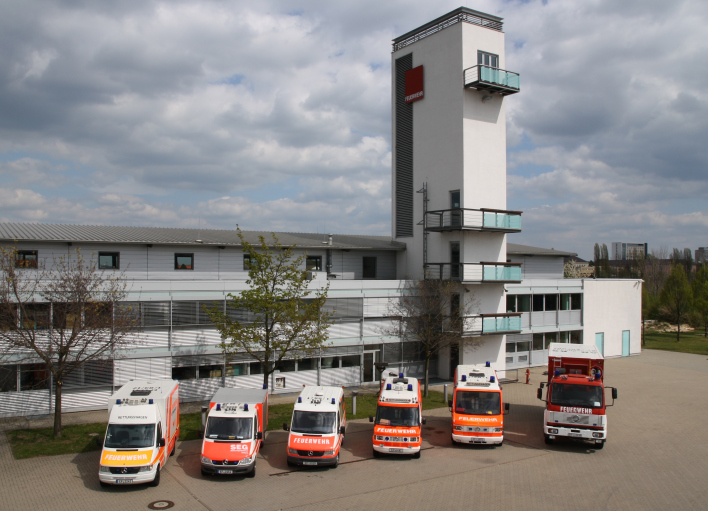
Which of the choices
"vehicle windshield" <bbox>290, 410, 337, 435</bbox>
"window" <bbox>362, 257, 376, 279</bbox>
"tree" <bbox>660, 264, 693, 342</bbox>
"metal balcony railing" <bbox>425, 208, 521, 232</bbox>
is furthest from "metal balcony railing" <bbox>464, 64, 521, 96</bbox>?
"tree" <bbox>660, 264, 693, 342</bbox>

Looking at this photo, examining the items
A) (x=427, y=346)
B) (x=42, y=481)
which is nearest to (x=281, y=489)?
(x=42, y=481)

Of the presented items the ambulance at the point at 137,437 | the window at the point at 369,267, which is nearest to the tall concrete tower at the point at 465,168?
the window at the point at 369,267

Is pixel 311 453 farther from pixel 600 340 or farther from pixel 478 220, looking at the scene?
pixel 600 340

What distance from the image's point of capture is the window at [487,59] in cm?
3016

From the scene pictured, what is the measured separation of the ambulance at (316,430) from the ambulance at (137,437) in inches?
149

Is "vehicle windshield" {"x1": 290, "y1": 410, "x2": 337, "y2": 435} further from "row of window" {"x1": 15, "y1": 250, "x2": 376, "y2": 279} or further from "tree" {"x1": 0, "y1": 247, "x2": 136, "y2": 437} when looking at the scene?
"row of window" {"x1": 15, "y1": 250, "x2": 376, "y2": 279}

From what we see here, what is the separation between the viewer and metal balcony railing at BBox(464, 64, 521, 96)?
29.1m

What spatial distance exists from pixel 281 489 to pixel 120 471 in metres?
4.41

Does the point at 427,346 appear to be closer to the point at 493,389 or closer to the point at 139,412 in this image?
the point at 493,389

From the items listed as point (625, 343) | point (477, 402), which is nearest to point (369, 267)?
point (477, 402)

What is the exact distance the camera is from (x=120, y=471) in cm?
1465

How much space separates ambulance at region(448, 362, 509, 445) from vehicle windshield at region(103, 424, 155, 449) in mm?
10187

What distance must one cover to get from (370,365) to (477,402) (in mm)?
10275

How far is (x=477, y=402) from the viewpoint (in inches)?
766
